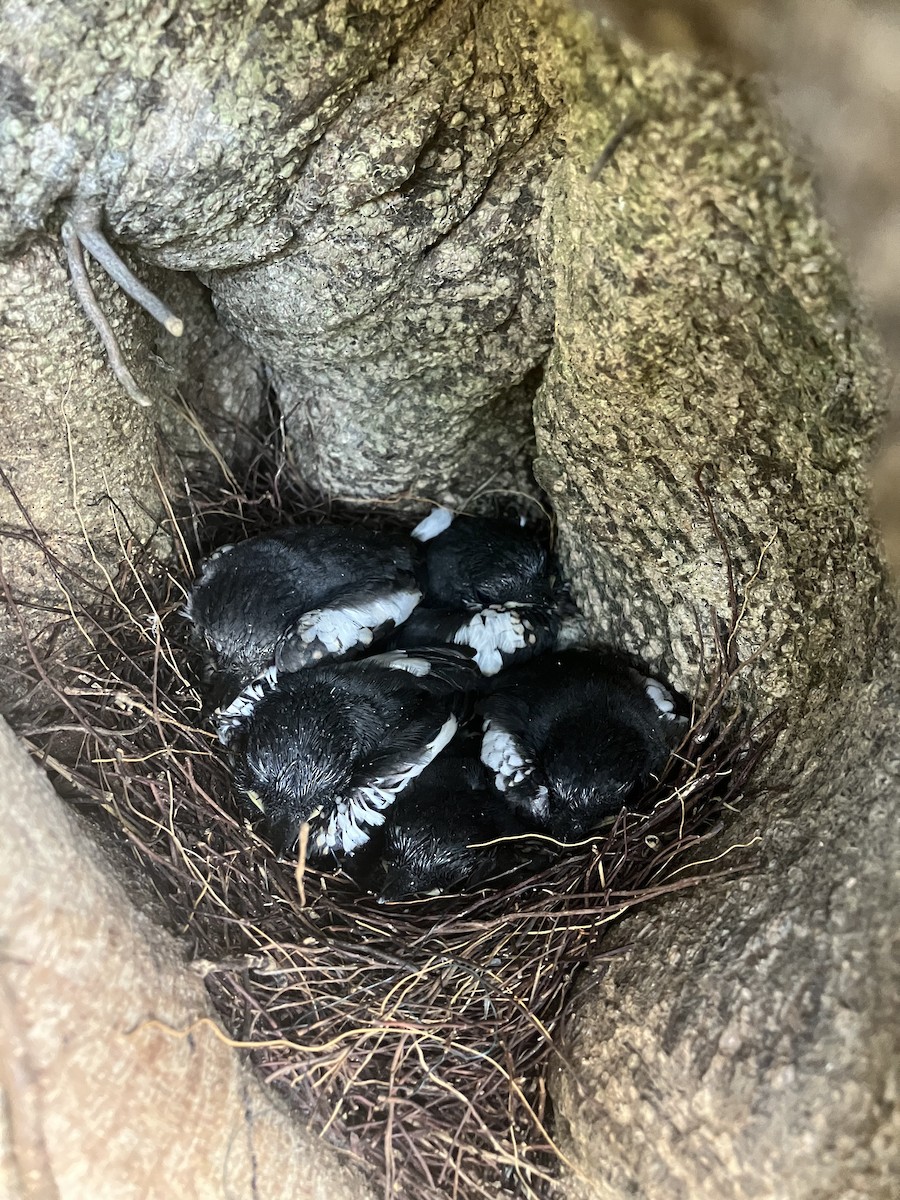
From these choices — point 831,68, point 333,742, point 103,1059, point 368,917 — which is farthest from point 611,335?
point 103,1059

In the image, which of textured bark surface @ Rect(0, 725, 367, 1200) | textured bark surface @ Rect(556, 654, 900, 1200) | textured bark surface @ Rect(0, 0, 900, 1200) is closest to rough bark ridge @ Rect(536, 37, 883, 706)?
textured bark surface @ Rect(0, 0, 900, 1200)

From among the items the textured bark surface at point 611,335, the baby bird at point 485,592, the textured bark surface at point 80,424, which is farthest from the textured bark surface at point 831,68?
the baby bird at point 485,592

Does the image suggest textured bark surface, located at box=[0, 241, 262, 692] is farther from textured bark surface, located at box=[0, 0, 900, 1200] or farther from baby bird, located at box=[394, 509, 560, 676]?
baby bird, located at box=[394, 509, 560, 676]

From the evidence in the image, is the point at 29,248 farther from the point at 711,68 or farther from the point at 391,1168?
Answer: the point at 391,1168

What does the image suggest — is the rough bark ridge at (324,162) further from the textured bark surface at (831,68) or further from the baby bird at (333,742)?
the baby bird at (333,742)

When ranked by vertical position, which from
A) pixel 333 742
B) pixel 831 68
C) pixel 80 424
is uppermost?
pixel 831 68

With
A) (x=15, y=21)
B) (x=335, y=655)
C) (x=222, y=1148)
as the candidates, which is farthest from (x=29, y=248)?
(x=222, y=1148)

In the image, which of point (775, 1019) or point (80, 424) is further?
point (80, 424)

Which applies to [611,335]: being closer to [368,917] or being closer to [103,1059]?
[368,917]
